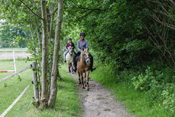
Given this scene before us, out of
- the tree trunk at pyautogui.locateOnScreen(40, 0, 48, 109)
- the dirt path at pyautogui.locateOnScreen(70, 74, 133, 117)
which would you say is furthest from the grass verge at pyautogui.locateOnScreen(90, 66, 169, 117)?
the tree trunk at pyautogui.locateOnScreen(40, 0, 48, 109)

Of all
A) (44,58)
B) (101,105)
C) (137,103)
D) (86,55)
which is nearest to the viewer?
(44,58)

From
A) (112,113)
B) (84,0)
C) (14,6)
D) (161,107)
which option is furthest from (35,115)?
(84,0)

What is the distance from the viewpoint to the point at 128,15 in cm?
671

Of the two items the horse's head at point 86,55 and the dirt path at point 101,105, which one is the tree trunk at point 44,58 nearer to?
the dirt path at point 101,105

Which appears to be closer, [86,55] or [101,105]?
[101,105]

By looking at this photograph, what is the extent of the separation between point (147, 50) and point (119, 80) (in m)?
2.32


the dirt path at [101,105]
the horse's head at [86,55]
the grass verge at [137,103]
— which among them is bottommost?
the dirt path at [101,105]

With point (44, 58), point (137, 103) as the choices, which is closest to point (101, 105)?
point (137, 103)

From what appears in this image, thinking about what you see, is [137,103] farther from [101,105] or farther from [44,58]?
[44,58]

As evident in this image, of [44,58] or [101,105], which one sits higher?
[44,58]

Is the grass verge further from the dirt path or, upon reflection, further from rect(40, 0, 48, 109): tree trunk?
rect(40, 0, 48, 109): tree trunk

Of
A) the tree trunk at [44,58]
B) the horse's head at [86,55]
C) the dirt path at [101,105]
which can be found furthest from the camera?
the horse's head at [86,55]

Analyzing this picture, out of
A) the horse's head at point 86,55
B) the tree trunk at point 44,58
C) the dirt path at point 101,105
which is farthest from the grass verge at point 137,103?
the tree trunk at point 44,58

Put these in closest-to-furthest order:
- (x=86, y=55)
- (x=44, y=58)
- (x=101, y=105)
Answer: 1. (x=44, y=58)
2. (x=101, y=105)
3. (x=86, y=55)
